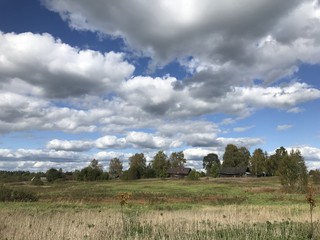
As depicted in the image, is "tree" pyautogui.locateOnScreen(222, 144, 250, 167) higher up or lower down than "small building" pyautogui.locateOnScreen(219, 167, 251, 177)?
higher up

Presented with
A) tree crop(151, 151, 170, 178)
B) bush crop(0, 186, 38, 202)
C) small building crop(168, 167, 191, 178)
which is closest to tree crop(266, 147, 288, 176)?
small building crop(168, 167, 191, 178)

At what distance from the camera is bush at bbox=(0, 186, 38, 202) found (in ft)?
122

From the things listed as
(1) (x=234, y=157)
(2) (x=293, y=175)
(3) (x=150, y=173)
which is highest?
(1) (x=234, y=157)

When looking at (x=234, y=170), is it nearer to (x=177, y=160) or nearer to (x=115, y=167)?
(x=177, y=160)

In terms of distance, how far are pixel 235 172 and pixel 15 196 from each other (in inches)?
4399

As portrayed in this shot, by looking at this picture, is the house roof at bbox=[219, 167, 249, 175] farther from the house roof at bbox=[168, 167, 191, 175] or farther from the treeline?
the house roof at bbox=[168, 167, 191, 175]

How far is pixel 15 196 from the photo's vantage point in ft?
125

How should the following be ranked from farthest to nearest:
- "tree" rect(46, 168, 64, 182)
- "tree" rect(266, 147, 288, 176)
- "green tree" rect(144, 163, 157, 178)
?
1. "green tree" rect(144, 163, 157, 178)
2. "tree" rect(266, 147, 288, 176)
3. "tree" rect(46, 168, 64, 182)

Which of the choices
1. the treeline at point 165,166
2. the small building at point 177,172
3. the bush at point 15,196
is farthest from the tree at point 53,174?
the bush at point 15,196

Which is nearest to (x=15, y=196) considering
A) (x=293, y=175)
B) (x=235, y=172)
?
(x=293, y=175)

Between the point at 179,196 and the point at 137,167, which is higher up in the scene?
the point at 137,167

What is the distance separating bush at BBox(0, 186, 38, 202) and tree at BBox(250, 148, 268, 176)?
106850mm

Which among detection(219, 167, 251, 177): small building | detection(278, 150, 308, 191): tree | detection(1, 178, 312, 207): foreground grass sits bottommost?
detection(1, 178, 312, 207): foreground grass

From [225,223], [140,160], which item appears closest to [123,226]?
[225,223]
